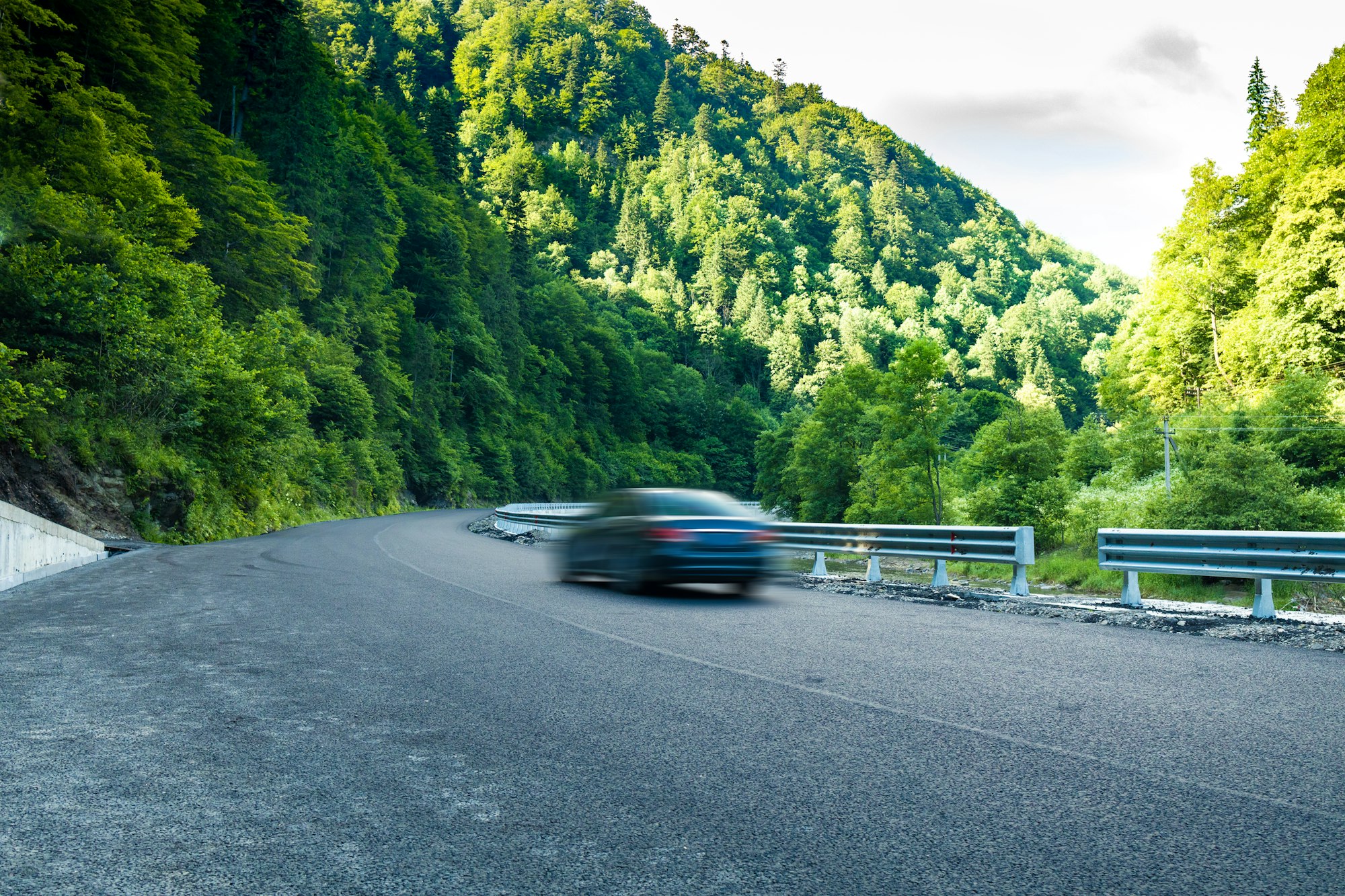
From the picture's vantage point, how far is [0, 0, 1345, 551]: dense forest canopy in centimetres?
2764

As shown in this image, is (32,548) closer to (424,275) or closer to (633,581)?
(633,581)

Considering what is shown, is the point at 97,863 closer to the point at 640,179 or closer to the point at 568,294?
the point at 568,294

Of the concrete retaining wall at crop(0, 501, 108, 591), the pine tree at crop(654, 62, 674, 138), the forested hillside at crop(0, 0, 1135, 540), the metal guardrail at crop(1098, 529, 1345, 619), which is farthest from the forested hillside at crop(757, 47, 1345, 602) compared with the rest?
the pine tree at crop(654, 62, 674, 138)

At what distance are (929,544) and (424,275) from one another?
219ft

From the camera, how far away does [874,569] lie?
595 inches

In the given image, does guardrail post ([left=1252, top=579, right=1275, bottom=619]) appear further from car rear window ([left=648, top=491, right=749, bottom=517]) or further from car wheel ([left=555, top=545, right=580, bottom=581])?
car wheel ([left=555, top=545, right=580, bottom=581])

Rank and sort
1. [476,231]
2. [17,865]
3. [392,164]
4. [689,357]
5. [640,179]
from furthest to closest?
[640,179], [689,357], [476,231], [392,164], [17,865]

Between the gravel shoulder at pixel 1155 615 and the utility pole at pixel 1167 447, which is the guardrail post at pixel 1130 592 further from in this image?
the utility pole at pixel 1167 447

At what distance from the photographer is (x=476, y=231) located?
8462cm

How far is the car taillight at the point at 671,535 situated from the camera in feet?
41.7

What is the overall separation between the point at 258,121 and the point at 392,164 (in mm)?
19011

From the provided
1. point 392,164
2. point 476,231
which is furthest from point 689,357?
point 392,164

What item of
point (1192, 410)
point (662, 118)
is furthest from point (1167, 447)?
point (662, 118)

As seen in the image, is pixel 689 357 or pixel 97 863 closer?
pixel 97 863
